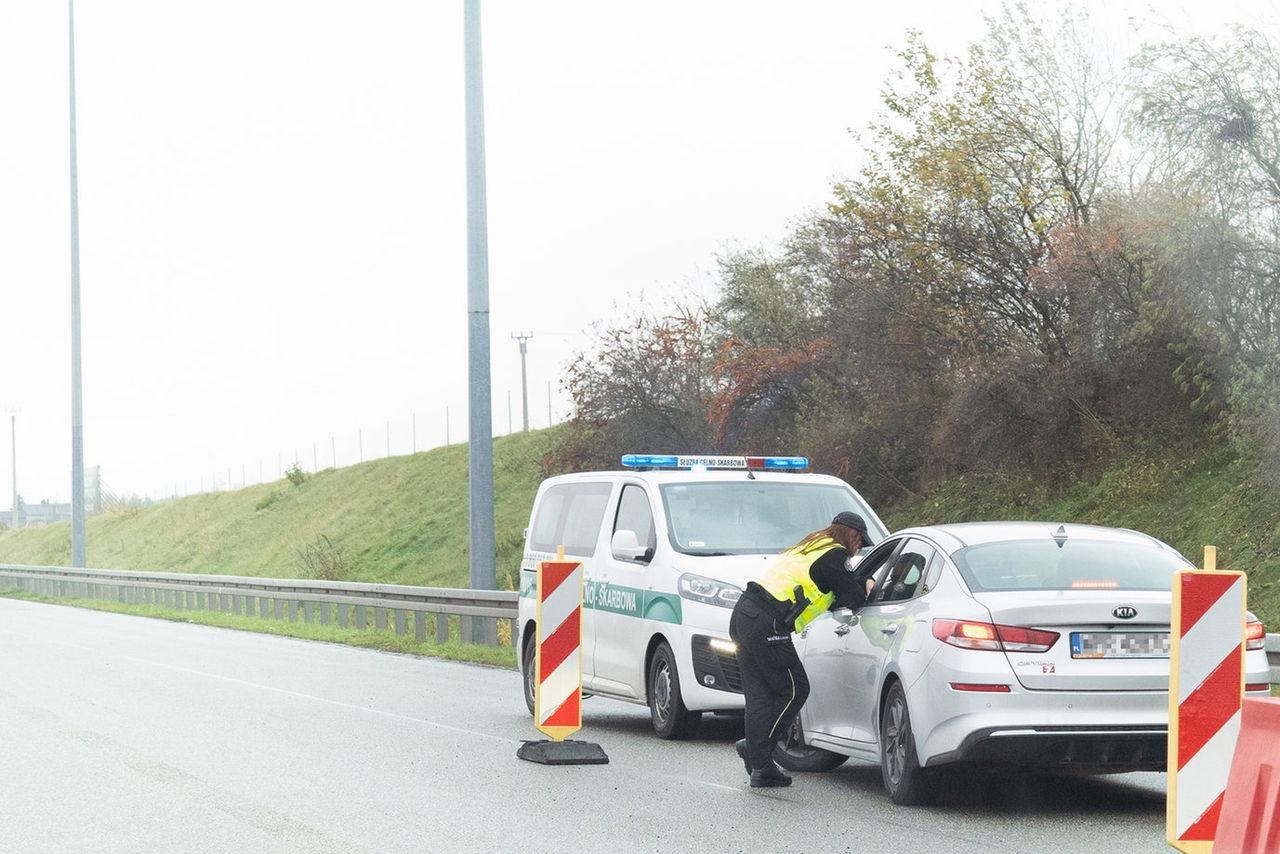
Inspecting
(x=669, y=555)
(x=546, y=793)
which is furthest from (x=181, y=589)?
(x=546, y=793)

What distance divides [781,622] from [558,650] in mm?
1963

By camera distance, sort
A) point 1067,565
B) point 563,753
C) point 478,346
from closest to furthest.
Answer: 1. point 1067,565
2. point 563,753
3. point 478,346

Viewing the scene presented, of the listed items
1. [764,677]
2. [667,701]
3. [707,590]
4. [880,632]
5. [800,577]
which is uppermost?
[800,577]

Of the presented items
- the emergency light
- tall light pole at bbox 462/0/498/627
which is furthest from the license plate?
tall light pole at bbox 462/0/498/627

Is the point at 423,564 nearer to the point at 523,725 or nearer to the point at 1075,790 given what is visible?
the point at 523,725

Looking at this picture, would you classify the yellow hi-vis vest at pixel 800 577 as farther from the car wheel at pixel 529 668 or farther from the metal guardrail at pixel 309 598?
the metal guardrail at pixel 309 598

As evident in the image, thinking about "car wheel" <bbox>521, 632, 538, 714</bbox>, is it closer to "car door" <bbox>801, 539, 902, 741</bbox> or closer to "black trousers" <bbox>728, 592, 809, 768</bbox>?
"car door" <bbox>801, 539, 902, 741</bbox>

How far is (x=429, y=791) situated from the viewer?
10445 mm

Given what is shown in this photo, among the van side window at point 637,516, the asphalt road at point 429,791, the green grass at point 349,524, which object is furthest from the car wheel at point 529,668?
the green grass at point 349,524

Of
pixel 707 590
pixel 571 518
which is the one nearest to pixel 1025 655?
pixel 707 590

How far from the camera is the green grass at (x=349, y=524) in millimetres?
56062

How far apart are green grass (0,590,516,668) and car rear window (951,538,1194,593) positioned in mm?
11698

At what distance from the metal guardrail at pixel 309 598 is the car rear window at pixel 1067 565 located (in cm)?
1213

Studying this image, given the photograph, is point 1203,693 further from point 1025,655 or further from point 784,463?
point 784,463
